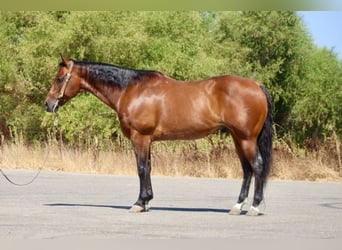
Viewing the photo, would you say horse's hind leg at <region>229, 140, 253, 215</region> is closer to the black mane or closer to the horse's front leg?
the horse's front leg

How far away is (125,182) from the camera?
54.9ft

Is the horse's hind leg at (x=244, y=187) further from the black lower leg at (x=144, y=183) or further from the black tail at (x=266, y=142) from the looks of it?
the black lower leg at (x=144, y=183)

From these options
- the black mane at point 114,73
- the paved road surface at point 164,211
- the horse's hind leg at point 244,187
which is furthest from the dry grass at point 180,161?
the black mane at point 114,73

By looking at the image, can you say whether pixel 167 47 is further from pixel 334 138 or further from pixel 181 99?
pixel 181 99

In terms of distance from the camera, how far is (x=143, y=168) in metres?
10.2

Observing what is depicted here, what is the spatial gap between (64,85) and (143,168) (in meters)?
1.63

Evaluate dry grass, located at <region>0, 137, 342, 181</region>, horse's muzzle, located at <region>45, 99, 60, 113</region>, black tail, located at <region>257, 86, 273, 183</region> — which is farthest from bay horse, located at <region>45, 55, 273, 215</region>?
dry grass, located at <region>0, 137, 342, 181</region>

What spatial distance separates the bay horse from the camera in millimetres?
9789

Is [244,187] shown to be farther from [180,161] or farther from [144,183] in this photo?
[180,161]

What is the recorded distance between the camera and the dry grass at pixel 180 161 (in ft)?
62.2

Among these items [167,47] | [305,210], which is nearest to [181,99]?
[305,210]

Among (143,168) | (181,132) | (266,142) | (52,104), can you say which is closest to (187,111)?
(181,132)

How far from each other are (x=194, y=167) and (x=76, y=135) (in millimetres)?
6948

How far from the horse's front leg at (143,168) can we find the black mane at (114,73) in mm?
819
